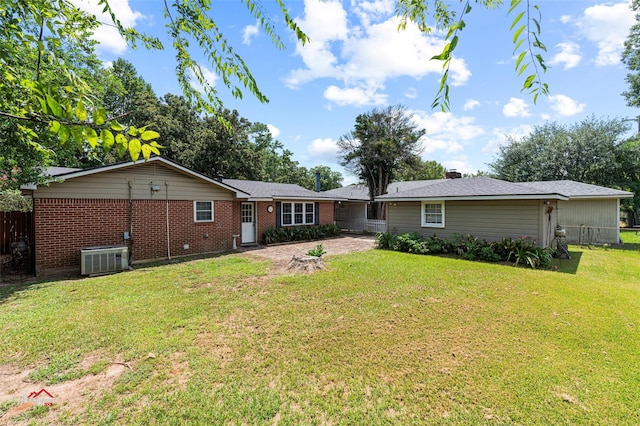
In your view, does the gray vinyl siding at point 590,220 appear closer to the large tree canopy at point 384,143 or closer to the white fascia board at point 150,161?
the large tree canopy at point 384,143

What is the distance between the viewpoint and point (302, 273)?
7684 millimetres

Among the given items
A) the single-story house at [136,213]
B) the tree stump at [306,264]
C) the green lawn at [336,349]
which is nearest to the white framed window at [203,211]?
the single-story house at [136,213]

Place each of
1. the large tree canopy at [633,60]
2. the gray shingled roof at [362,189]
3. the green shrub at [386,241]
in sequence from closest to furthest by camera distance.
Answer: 1. the green shrub at [386,241]
2. the large tree canopy at [633,60]
3. the gray shingled roof at [362,189]

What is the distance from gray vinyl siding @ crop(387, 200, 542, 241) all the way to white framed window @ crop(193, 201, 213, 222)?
A: 8.53 meters

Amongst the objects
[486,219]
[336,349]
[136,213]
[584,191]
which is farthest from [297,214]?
[584,191]

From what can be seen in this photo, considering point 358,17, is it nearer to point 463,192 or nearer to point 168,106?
point 463,192

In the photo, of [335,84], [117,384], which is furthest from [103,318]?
[335,84]

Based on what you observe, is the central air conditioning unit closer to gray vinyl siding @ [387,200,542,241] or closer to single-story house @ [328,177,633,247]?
single-story house @ [328,177,633,247]

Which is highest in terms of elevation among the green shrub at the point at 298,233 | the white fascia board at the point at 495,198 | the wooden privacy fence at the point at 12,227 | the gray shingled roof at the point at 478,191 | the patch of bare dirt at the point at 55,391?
the gray shingled roof at the point at 478,191

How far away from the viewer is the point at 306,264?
26.7ft

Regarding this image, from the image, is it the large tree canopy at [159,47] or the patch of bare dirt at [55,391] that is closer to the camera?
the large tree canopy at [159,47]

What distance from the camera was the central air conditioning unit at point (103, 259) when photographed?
7.75 m

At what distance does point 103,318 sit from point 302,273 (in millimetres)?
4306

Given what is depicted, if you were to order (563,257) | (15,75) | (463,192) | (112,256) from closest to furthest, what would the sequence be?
(15,75) → (112,256) → (563,257) → (463,192)
